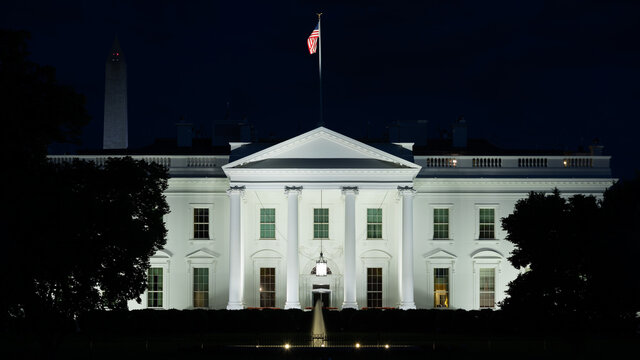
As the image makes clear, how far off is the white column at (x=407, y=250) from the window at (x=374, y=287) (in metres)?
3.48

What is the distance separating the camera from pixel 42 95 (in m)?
21.3

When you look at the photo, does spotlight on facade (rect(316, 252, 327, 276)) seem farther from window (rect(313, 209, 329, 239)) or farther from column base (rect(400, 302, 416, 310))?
column base (rect(400, 302, 416, 310))

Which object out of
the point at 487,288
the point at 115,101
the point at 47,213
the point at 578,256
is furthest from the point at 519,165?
the point at 115,101

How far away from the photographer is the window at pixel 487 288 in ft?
146

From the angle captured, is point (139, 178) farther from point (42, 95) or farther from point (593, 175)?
point (593, 175)

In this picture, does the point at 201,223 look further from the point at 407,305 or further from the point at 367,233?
the point at 407,305

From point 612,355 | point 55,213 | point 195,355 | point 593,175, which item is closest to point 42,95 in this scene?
point 55,213

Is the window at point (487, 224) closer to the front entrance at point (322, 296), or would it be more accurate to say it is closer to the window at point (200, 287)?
the front entrance at point (322, 296)

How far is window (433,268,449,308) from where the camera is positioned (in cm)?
4478

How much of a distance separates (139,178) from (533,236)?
15.0m

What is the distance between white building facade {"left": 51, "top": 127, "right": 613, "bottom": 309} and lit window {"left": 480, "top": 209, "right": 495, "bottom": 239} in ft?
0.17

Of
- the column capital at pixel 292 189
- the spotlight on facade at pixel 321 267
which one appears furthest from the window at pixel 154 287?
the spotlight on facade at pixel 321 267

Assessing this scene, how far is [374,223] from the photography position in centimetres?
4547

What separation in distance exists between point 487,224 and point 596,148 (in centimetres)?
702
